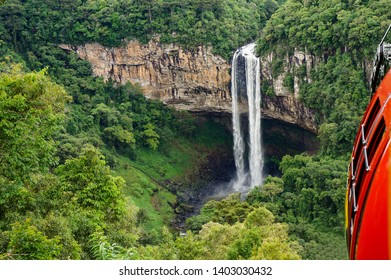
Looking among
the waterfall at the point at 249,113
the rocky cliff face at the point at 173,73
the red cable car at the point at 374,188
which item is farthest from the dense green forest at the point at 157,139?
the red cable car at the point at 374,188

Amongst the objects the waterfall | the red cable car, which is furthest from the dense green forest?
the red cable car

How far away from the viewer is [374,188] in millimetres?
2545

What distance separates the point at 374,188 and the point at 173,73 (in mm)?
30133

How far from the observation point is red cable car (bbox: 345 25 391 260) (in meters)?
2.46

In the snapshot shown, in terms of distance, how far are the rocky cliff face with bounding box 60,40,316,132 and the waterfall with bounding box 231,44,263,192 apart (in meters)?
0.49

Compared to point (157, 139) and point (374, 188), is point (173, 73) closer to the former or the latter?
point (157, 139)

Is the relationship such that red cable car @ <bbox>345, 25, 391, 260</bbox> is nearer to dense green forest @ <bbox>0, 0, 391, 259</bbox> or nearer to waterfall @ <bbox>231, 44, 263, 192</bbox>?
dense green forest @ <bbox>0, 0, 391, 259</bbox>

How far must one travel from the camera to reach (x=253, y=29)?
32312 mm

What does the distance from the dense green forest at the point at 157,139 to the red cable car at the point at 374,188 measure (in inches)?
143

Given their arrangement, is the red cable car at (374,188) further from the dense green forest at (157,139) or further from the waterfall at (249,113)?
the waterfall at (249,113)

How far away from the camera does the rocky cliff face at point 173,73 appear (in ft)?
103

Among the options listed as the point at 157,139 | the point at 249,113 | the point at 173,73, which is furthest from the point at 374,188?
the point at 173,73
